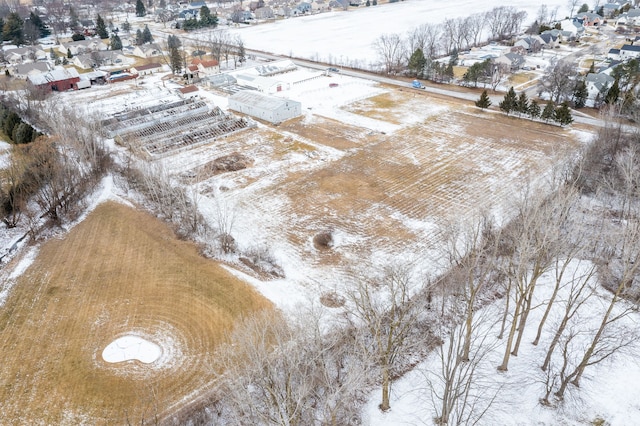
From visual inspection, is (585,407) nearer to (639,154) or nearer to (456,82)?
(639,154)

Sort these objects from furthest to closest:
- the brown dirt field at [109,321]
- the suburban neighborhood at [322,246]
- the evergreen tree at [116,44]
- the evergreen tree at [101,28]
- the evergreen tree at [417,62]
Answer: the evergreen tree at [101,28] → the evergreen tree at [116,44] → the evergreen tree at [417,62] → the brown dirt field at [109,321] → the suburban neighborhood at [322,246]

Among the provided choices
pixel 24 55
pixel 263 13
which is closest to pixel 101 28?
pixel 24 55

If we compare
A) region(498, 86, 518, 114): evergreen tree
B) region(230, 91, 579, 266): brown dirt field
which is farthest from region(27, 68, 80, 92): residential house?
region(498, 86, 518, 114): evergreen tree

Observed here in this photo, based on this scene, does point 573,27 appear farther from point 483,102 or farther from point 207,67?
point 207,67

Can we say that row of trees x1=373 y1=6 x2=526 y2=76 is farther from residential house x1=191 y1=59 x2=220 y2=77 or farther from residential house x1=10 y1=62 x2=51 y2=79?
residential house x1=10 y1=62 x2=51 y2=79

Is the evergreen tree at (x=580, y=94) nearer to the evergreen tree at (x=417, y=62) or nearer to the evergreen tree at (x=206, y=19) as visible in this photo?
the evergreen tree at (x=417, y=62)

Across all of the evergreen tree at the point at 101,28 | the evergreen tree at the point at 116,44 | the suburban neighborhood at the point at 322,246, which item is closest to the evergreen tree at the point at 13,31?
the evergreen tree at the point at 101,28
